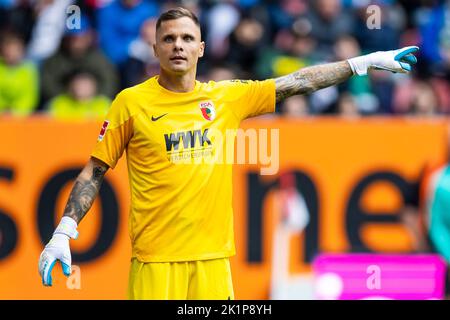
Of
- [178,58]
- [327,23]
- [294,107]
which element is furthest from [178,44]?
[327,23]

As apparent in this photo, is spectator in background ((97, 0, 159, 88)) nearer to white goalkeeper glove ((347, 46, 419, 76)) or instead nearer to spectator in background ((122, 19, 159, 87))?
spectator in background ((122, 19, 159, 87))

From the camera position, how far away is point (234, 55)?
15.0 m

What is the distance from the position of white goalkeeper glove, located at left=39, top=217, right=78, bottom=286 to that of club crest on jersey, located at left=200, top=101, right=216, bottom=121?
1062 millimetres

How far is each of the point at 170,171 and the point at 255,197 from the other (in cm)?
545

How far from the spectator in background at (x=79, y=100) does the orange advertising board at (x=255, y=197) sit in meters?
0.88

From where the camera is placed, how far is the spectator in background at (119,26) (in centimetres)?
1477

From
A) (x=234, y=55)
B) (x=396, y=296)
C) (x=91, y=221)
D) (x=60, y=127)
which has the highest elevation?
(x=234, y=55)

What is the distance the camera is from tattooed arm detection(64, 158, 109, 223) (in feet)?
24.7

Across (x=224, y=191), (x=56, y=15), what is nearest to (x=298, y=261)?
(x=56, y=15)

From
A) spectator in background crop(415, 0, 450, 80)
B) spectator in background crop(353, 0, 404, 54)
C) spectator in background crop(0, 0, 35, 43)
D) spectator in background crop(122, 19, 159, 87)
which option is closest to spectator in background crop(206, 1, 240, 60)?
spectator in background crop(122, 19, 159, 87)

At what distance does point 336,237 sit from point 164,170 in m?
5.70

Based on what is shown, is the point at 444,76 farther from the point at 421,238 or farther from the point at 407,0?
the point at 421,238

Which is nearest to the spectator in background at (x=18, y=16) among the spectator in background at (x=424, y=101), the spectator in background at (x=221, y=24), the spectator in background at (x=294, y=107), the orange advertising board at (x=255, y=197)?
the spectator in background at (x=221, y=24)

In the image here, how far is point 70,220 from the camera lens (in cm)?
746
